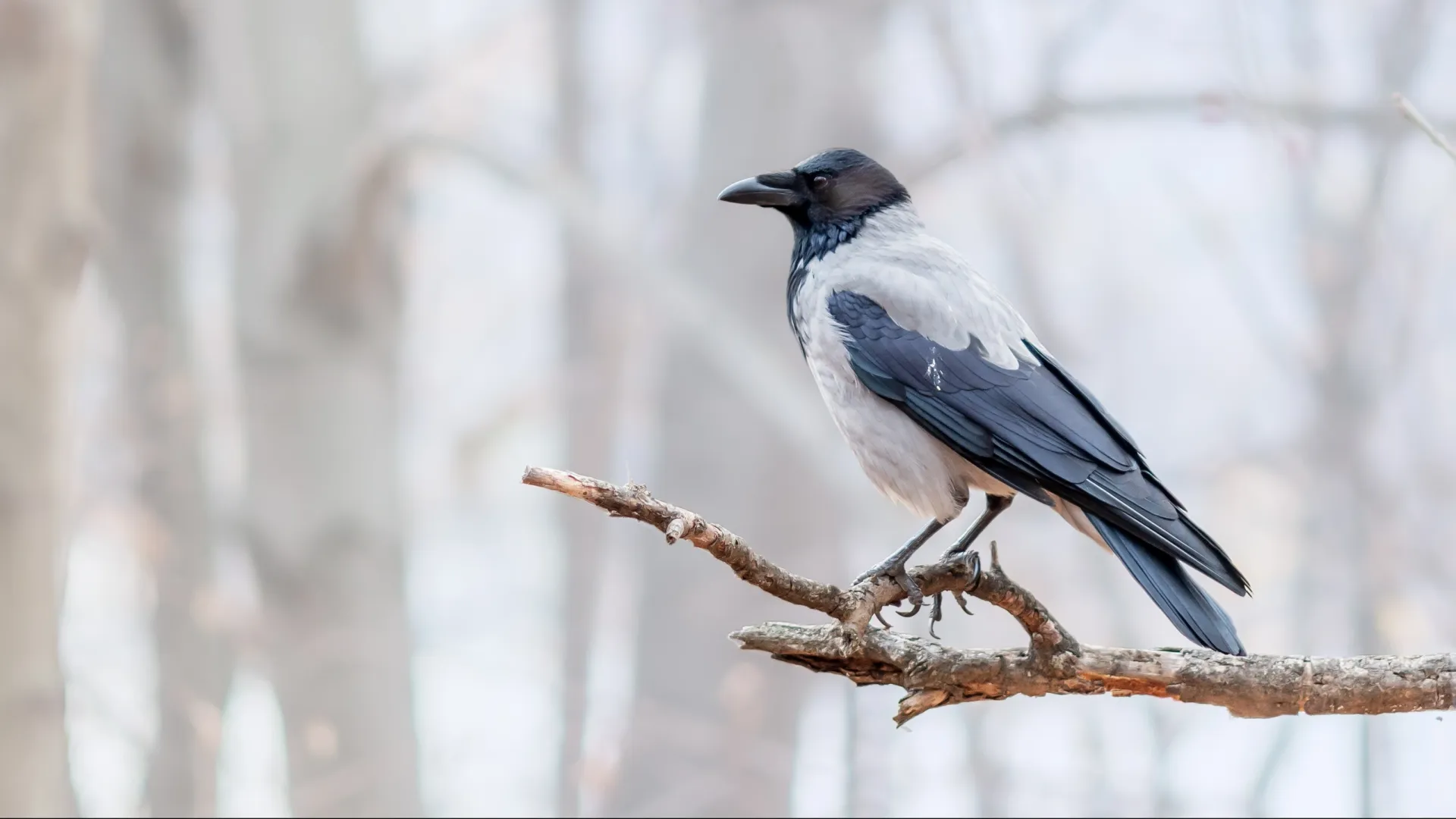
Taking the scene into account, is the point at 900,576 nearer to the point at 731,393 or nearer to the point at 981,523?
the point at 981,523

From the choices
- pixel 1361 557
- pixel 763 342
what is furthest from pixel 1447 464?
pixel 763 342

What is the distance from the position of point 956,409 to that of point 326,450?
12.7 feet

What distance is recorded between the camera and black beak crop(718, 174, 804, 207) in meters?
3.67

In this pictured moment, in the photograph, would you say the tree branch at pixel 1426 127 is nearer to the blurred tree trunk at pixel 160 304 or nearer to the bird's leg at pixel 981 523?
the bird's leg at pixel 981 523

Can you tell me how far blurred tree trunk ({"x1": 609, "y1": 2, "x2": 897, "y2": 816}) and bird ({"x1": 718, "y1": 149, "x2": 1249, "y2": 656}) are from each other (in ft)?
14.2

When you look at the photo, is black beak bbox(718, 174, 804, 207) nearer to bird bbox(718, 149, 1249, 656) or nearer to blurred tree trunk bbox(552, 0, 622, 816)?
bird bbox(718, 149, 1249, 656)

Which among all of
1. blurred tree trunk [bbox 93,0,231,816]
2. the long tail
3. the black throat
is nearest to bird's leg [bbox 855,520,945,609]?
the long tail

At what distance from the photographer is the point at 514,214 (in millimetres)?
11461

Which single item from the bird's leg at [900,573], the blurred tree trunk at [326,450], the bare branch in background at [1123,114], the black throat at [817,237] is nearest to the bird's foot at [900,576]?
the bird's leg at [900,573]

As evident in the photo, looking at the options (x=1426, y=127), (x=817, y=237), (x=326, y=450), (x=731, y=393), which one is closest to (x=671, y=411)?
(x=731, y=393)

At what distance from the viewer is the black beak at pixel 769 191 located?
367cm

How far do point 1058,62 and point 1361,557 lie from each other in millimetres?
2839

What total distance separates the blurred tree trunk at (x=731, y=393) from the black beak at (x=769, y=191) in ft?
13.6

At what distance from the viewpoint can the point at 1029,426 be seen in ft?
9.98
